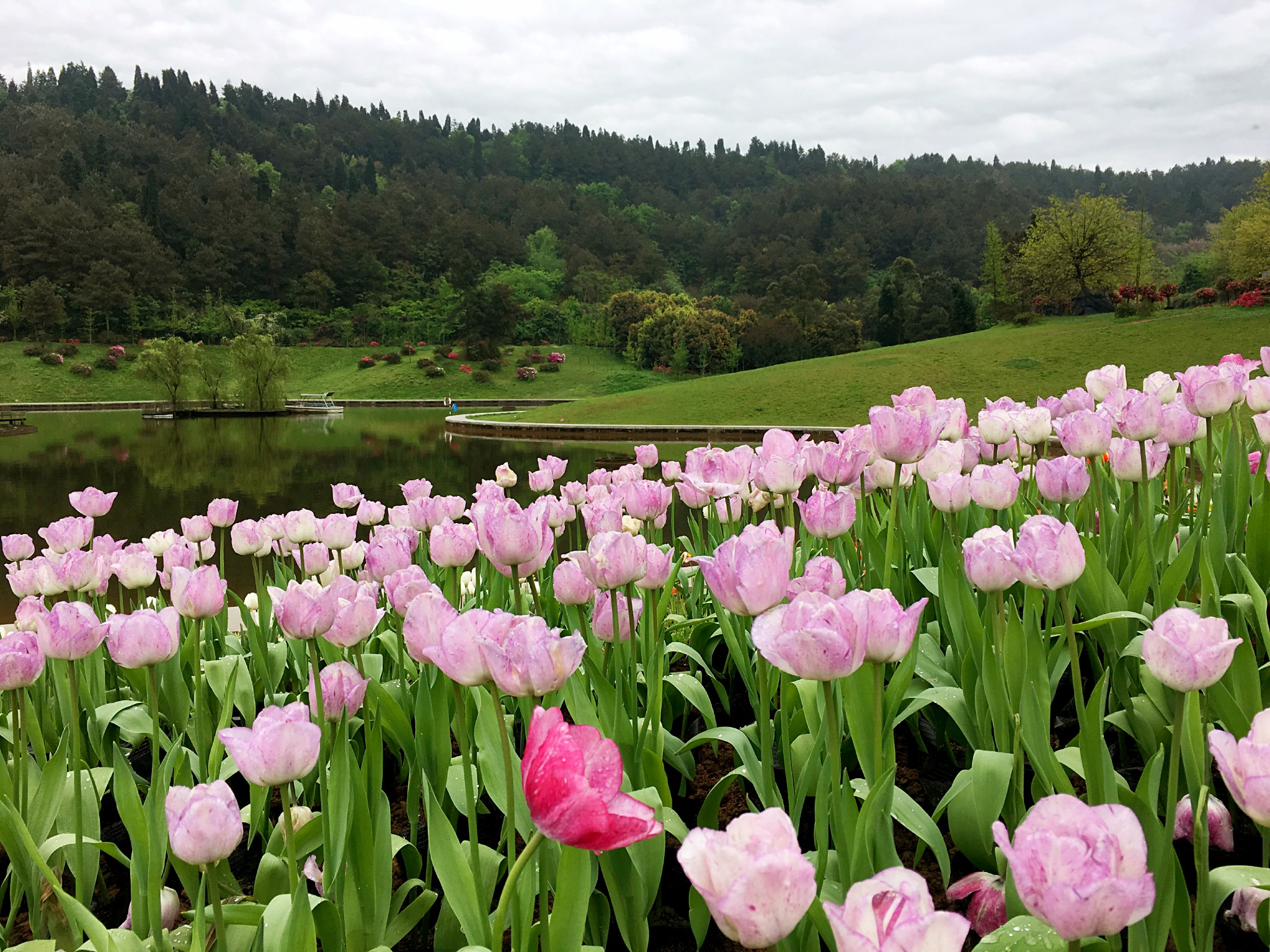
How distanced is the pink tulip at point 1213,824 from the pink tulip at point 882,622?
67cm

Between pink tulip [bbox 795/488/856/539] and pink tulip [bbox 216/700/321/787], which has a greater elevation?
pink tulip [bbox 795/488/856/539]

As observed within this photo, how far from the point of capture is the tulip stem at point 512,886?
2.68 ft

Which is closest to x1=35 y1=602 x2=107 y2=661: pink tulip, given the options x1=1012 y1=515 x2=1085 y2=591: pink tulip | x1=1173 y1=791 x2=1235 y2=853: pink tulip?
x1=1012 y1=515 x2=1085 y2=591: pink tulip

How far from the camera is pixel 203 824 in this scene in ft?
3.19

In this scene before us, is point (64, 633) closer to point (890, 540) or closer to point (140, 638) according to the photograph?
point (140, 638)

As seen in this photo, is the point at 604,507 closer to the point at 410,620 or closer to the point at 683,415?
the point at 410,620

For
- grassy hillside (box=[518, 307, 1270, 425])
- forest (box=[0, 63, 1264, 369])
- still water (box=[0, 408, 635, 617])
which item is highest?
forest (box=[0, 63, 1264, 369])

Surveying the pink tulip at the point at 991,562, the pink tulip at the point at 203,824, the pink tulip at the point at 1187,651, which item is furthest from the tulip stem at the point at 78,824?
the pink tulip at the point at 1187,651

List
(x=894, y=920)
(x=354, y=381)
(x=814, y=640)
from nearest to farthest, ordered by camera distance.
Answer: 1. (x=894, y=920)
2. (x=814, y=640)
3. (x=354, y=381)

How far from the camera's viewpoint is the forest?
5188cm

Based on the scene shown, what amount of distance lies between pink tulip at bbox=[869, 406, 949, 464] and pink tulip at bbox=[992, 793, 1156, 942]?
3.89 feet

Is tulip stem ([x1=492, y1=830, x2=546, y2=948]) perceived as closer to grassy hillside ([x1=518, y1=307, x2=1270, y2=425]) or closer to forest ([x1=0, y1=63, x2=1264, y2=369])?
grassy hillside ([x1=518, y1=307, x2=1270, y2=425])

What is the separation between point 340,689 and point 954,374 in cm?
2456

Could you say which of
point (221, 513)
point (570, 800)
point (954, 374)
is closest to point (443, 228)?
point (954, 374)
